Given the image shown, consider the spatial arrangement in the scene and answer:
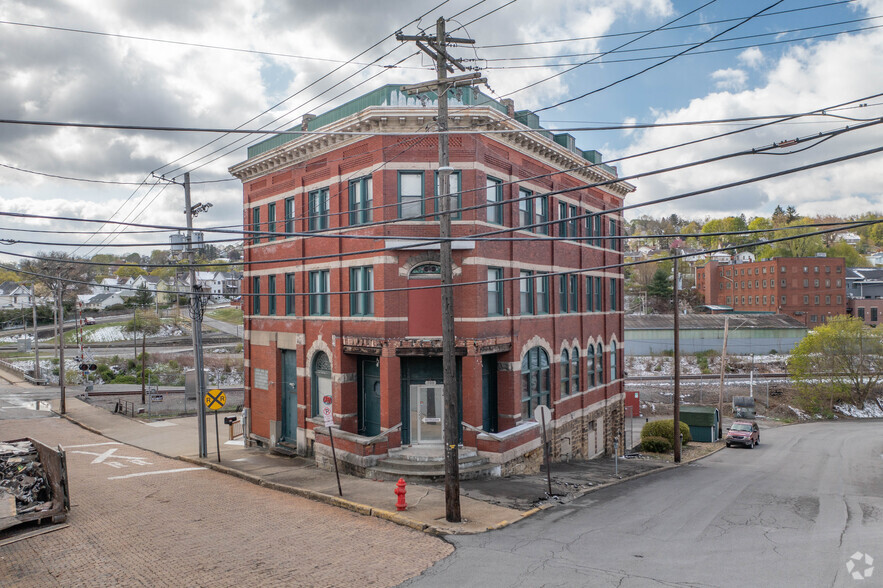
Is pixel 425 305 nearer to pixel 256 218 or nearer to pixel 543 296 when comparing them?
pixel 543 296

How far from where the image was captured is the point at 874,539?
41.2 ft

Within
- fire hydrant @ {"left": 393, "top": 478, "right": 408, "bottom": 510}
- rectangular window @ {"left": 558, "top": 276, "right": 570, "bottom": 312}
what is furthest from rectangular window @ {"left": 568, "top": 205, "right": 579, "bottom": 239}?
fire hydrant @ {"left": 393, "top": 478, "right": 408, "bottom": 510}

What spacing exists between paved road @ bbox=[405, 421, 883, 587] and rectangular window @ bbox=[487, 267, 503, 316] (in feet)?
21.4

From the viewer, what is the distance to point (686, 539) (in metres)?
12.4

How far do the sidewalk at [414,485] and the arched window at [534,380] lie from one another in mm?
2499

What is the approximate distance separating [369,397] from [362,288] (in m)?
3.80

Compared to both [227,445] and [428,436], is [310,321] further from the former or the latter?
[227,445]

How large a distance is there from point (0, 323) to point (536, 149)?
92404 millimetres

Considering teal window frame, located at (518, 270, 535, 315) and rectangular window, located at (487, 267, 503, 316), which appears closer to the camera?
rectangular window, located at (487, 267, 503, 316)

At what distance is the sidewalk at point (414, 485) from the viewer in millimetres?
13375

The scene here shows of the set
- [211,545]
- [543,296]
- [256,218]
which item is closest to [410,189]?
[543,296]

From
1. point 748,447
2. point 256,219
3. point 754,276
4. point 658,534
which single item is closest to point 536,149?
point 256,219

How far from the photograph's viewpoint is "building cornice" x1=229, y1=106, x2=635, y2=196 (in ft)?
58.1

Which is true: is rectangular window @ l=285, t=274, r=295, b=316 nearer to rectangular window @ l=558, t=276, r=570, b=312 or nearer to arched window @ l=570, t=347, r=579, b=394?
rectangular window @ l=558, t=276, r=570, b=312
